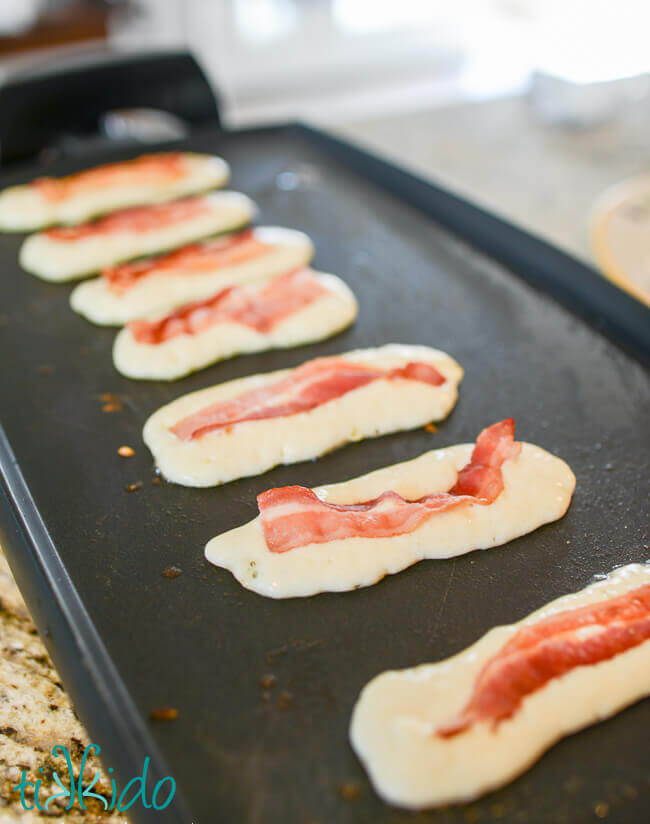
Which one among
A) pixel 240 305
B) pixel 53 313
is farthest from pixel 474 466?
pixel 53 313

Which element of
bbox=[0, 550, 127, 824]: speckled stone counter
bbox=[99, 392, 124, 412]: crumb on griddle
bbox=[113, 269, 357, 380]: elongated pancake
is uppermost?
bbox=[113, 269, 357, 380]: elongated pancake

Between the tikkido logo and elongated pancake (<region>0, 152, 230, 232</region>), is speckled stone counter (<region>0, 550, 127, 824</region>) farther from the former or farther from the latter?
elongated pancake (<region>0, 152, 230, 232</region>)

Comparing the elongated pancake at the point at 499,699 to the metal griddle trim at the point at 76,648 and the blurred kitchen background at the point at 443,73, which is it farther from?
the blurred kitchen background at the point at 443,73

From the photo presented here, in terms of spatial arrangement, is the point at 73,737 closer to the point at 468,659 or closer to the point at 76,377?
the point at 468,659

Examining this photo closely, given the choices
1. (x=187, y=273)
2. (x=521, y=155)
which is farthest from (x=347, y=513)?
(x=521, y=155)

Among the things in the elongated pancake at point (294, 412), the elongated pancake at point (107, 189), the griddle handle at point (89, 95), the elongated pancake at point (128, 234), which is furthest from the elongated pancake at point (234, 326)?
the griddle handle at point (89, 95)

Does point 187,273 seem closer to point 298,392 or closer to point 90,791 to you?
point 298,392

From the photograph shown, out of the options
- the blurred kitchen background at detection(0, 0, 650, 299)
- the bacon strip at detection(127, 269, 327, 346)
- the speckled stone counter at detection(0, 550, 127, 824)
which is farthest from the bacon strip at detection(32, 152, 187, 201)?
the speckled stone counter at detection(0, 550, 127, 824)
